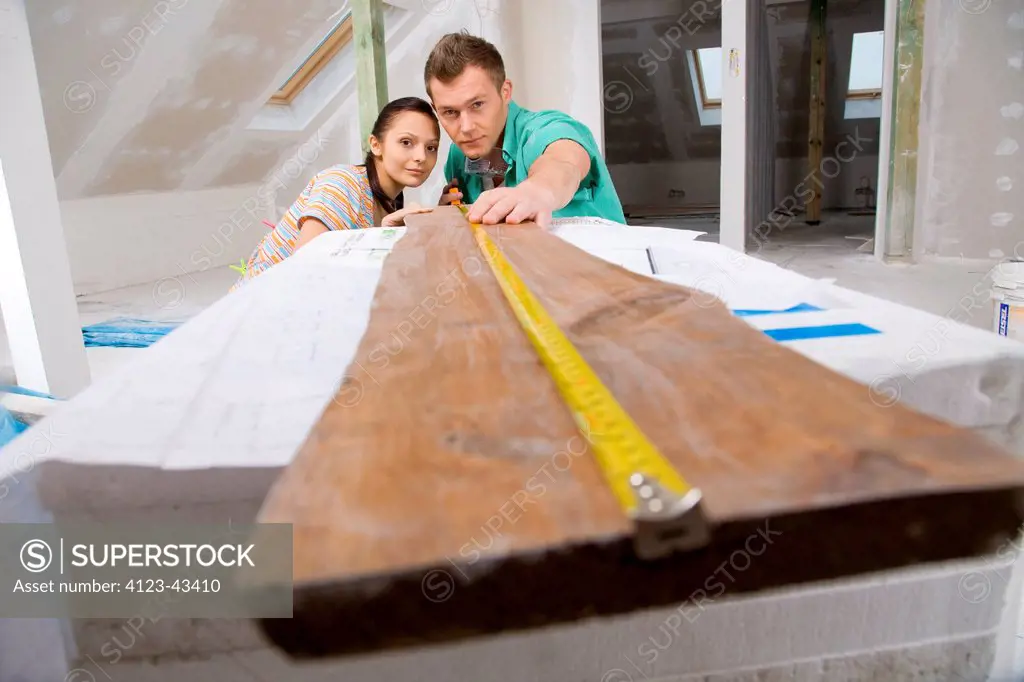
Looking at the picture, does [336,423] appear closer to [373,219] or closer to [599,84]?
[373,219]

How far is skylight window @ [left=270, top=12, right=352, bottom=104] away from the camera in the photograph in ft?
14.7

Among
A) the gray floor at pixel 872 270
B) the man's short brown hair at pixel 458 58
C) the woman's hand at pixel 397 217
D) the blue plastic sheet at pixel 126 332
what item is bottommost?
the gray floor at pixel 872 270

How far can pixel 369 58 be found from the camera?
2.93m

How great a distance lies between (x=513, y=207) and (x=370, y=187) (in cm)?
72

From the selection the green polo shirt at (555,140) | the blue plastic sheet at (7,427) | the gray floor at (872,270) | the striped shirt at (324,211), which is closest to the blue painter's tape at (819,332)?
the green polo shirt at (555,140)

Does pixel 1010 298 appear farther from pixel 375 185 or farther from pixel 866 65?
pixel 866 65

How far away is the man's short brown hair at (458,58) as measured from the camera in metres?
1.79

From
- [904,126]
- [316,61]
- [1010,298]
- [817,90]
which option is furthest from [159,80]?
[817,90]

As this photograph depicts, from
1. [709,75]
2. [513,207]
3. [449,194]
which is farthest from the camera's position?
[709,75]

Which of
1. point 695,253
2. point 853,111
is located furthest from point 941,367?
point 853,111

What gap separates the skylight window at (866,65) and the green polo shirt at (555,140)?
595 cm

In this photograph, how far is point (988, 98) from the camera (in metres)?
3.91

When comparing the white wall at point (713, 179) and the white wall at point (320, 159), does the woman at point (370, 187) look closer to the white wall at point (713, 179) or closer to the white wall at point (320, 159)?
the white wall at point (320, 159)

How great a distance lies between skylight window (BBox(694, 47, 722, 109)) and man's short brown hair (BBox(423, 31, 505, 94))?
558 centimetres
